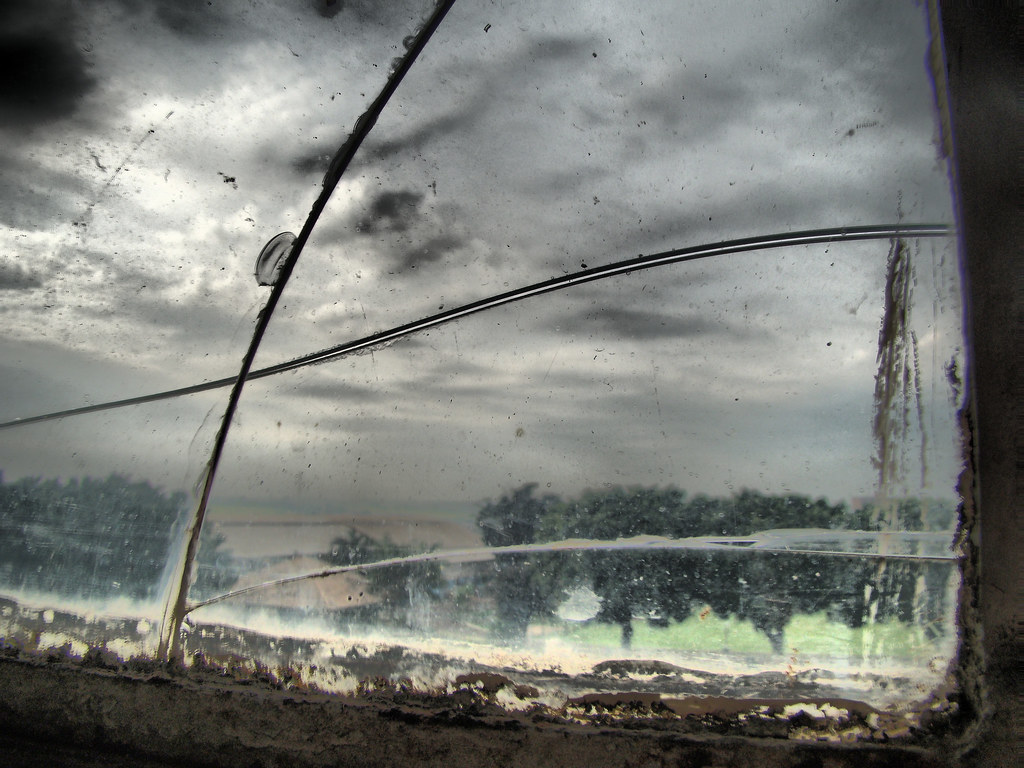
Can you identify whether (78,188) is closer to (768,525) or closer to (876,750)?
(768,525)

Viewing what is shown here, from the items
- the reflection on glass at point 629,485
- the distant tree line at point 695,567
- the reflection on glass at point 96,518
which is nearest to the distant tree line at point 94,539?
the reflection on glass at point 96,518

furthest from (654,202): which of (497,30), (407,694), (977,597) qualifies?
(407,694)

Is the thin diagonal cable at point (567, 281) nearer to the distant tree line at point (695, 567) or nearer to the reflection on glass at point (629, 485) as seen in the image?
the reflection on glass at point (629, 485)

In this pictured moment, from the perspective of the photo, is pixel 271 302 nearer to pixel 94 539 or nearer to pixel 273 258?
pixel 273 258

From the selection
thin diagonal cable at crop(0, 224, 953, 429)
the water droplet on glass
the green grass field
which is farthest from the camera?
the water droplet on glass

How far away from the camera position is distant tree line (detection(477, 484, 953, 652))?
3.65 ft

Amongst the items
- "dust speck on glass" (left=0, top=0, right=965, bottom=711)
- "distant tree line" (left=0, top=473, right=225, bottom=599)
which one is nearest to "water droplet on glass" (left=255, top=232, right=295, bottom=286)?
"dust speck on glass" (left=0, top=0, right=965, bottom=711)

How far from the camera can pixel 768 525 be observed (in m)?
1.19

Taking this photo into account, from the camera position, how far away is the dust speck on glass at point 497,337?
113 cm

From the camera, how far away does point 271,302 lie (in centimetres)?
150

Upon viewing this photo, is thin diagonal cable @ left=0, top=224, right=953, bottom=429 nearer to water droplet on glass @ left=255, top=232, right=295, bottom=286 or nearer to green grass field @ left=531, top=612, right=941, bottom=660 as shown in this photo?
water droplet on glass @ left=255, top=232, right=295, bottom=286

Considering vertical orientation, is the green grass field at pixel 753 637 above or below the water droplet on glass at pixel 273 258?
below

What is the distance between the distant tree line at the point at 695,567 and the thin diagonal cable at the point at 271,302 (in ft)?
2.55

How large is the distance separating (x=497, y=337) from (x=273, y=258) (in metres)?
0.62
